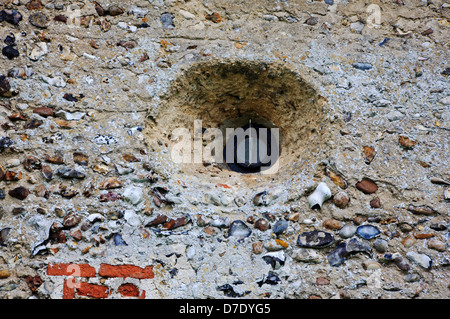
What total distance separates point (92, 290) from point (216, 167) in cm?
90

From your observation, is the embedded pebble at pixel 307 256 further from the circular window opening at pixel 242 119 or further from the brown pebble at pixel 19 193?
the brown pebble at pixel 19 193

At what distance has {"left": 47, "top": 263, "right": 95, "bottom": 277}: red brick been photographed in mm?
1692

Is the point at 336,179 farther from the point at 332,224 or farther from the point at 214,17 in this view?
the point at 214,17

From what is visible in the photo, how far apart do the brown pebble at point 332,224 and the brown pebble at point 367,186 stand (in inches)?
7.9

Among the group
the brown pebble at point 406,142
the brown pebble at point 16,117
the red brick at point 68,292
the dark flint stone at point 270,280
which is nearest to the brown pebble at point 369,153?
the brown pebble at point 406,142

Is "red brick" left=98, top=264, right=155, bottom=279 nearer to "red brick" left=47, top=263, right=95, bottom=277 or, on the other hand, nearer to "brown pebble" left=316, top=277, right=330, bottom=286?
"red brick" left=47, top=263, right=95, bottom=277

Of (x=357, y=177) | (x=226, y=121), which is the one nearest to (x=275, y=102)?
(x=226, y=121)

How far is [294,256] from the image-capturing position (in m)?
1.74

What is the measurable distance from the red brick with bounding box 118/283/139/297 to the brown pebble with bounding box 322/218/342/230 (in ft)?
2.80

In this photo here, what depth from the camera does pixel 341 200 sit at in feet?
5.99

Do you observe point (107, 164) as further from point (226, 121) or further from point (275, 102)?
point (275, 102)

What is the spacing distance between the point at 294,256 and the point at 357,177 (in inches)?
18.9

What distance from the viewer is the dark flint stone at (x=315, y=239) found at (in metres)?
1.75

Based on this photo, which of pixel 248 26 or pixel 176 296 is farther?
pixel 248 26
